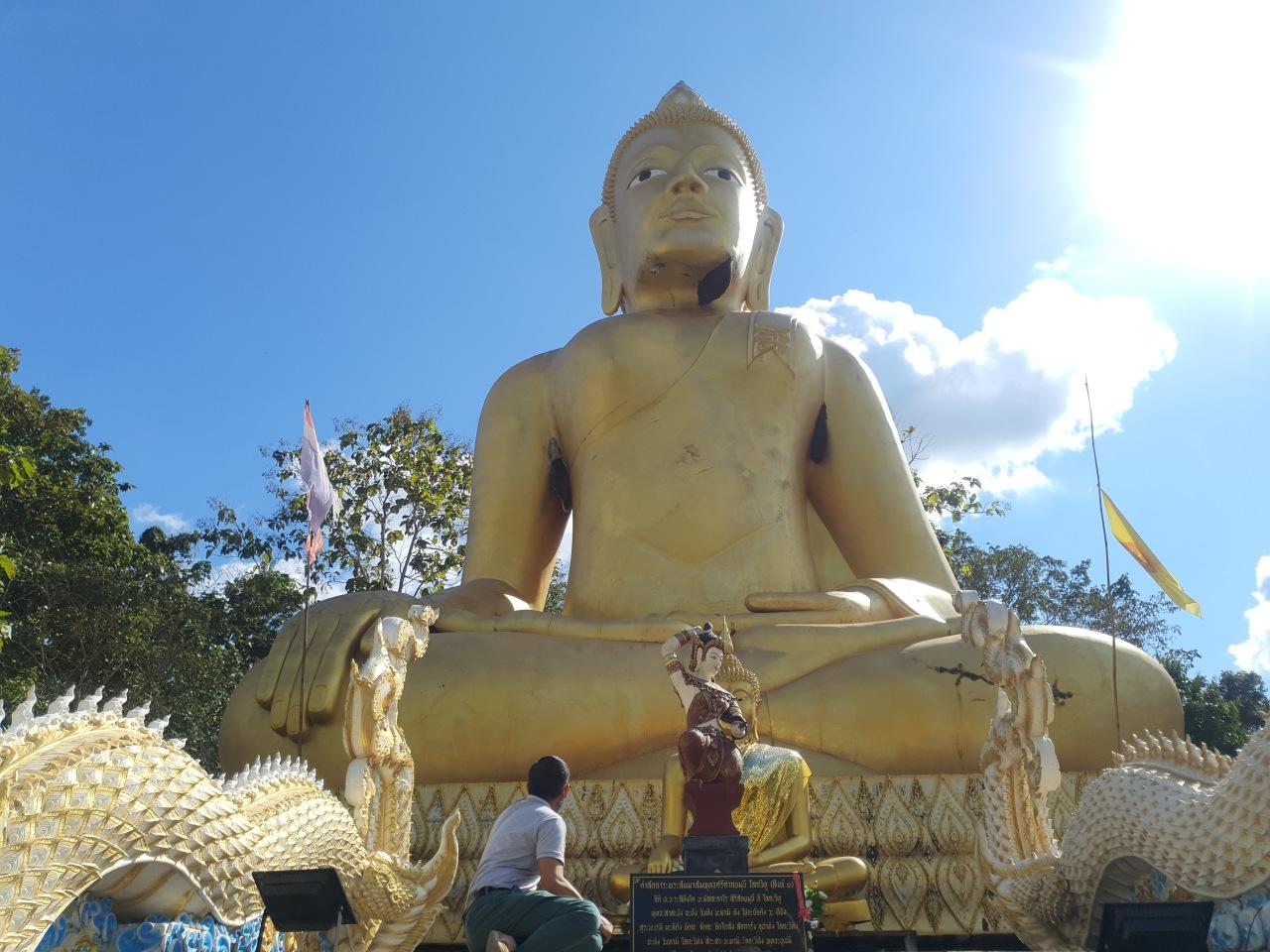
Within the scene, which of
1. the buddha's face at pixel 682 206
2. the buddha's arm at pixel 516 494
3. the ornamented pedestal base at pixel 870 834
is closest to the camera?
the ornamented pedestal base at pixel 870 834

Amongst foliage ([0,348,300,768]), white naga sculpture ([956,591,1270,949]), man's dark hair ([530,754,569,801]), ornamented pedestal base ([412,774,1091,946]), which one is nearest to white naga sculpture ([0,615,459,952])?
man's dark hair ([530,754,569,801])

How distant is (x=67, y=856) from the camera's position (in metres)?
3.28

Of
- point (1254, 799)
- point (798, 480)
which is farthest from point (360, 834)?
point (798, 480)

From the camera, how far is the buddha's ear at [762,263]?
429 inches

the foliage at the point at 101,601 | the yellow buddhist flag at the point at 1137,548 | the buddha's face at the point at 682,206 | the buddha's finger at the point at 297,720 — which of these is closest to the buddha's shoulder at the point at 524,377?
the buddha's face at the point at 682,206

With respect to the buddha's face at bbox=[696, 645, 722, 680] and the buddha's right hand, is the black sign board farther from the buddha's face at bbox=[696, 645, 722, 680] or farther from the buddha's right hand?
the buddha's right hand

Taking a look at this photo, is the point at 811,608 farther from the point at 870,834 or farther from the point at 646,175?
the point at 646,175

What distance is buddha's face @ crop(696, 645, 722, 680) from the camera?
5.07m

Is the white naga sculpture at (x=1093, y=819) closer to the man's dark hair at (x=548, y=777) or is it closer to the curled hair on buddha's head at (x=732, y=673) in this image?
the curled hair on buddha's head at (x=732, y=673)

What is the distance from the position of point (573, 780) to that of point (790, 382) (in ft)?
11.5

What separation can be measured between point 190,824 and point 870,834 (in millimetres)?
4218

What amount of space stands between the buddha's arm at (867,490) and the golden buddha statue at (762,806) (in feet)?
10.9

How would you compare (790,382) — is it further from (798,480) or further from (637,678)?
(637,678)

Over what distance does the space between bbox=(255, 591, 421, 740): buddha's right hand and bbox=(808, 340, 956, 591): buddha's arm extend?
129 inches
